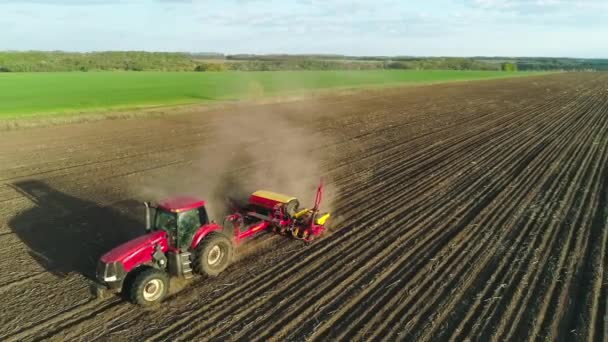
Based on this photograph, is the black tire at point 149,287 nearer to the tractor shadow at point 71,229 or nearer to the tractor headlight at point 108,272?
the tractor headlight at point 108,272

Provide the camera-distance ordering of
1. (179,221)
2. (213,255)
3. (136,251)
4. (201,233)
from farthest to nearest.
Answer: (213,255), (201,233), (179,221), (136,251)

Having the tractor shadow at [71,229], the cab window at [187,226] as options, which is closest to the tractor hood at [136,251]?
the cab window at [187,226]

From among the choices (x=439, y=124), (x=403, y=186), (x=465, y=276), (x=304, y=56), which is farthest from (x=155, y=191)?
(x=439, y=124)

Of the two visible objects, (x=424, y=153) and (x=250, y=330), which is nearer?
(x=250, y=330)

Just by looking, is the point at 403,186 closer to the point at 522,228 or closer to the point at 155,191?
the point at 522,228

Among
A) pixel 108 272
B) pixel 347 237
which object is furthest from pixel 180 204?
pixel 347 237

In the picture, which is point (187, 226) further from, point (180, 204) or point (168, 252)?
point (168, 252)
